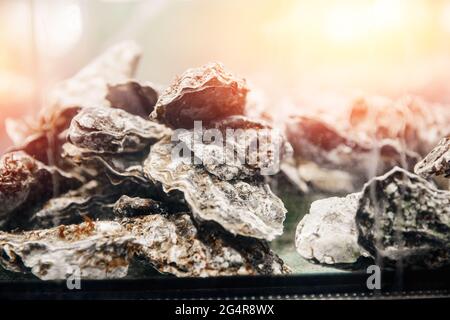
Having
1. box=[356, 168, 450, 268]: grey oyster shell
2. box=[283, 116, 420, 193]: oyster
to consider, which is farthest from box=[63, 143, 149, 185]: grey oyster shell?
box=[356, 168, 450, 268]: grey oyster shell

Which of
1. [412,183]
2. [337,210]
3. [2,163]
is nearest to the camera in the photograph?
[412,183]

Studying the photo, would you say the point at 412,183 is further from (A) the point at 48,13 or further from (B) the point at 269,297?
(A) the point at 48,13

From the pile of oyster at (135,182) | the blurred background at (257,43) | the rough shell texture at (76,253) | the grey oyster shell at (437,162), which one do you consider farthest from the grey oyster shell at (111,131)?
the grey oyster shell at (437,162)

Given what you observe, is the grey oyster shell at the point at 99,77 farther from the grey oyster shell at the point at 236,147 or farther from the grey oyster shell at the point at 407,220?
the grey oyster shell at the point at 407,220

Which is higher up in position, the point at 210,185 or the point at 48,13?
the point at 48,13

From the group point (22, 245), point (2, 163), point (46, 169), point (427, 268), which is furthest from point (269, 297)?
point (2, 163)

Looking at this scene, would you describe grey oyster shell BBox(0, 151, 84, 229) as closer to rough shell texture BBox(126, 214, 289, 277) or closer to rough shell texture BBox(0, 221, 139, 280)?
rough shell texture BBox(0, 221, 139, 280)
